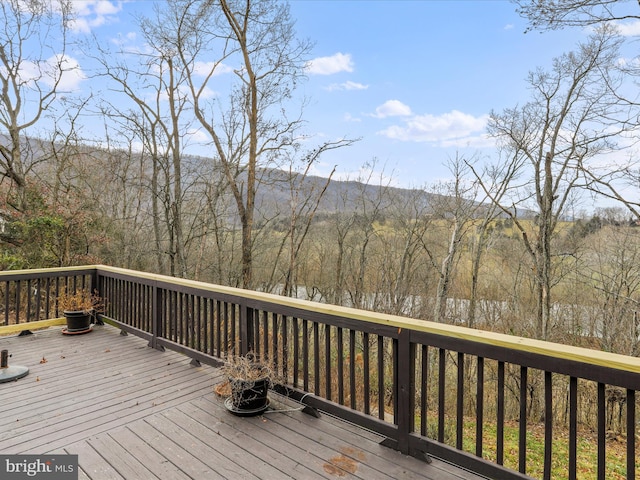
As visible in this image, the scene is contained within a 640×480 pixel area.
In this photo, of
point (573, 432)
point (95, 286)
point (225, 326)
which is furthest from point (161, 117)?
point (573, 432)

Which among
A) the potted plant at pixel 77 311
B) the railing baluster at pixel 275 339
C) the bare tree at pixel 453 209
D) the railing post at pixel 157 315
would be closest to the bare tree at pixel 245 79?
the potted plant at pixel 77 311

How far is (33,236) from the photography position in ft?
24.9

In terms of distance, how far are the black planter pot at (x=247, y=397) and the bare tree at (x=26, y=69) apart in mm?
8391

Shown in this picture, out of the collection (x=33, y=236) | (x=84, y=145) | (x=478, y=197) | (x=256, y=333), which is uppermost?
(x=84, y=145)

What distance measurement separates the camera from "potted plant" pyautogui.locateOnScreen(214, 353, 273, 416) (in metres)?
2.66

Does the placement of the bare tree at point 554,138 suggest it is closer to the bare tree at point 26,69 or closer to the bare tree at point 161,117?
the bare tree at point 161,117

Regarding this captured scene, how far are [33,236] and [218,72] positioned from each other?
597 centimetres

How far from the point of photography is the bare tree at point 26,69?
8.25m

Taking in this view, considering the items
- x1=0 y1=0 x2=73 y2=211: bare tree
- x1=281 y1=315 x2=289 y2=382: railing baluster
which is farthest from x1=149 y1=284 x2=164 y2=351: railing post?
x1=0 y1=0 x2=73 y2=211: bare tree

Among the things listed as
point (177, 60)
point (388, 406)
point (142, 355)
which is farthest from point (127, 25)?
point (388, 406)

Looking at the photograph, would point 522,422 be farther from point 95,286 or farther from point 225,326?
point 95,286

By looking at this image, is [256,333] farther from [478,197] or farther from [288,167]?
[478,197]

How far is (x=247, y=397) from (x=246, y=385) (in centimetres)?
12

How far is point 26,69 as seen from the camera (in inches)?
340
